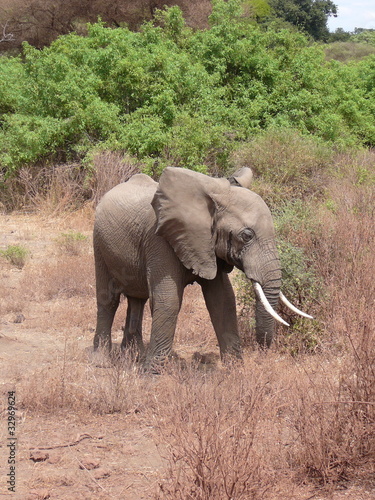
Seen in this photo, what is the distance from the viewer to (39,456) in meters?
4.83

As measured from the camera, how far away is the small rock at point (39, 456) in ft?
15.8

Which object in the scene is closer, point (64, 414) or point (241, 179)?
point (64, 414)

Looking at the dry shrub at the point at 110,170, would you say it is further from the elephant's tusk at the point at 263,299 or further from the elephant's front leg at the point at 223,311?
the elephant's tusk at the point at 263,299

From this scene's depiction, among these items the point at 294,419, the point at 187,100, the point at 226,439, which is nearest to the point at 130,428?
the point at 294,419

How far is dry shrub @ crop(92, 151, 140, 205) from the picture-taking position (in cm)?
1308

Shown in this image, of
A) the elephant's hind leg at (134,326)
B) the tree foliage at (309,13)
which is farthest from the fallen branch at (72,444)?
the tree foliage at (309,13)

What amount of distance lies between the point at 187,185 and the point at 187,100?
8.58 m

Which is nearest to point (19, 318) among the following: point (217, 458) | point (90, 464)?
point (90, 464)

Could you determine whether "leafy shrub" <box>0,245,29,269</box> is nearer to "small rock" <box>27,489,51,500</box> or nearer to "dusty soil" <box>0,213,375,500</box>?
"dusty soil" <box>0,213,375,500</box>

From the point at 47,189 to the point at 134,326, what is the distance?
7351 millimetres

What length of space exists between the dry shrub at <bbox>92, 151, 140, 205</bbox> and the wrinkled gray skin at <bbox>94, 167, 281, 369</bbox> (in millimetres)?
6028

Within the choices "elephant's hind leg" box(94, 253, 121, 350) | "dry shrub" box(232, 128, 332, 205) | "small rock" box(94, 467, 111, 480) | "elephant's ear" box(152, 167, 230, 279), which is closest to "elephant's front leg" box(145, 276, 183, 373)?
"elephant's ear" box(152, 167, 230, 279)

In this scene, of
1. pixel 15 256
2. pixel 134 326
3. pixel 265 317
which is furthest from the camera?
pixel 15 256

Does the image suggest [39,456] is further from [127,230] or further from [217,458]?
[127,230]
